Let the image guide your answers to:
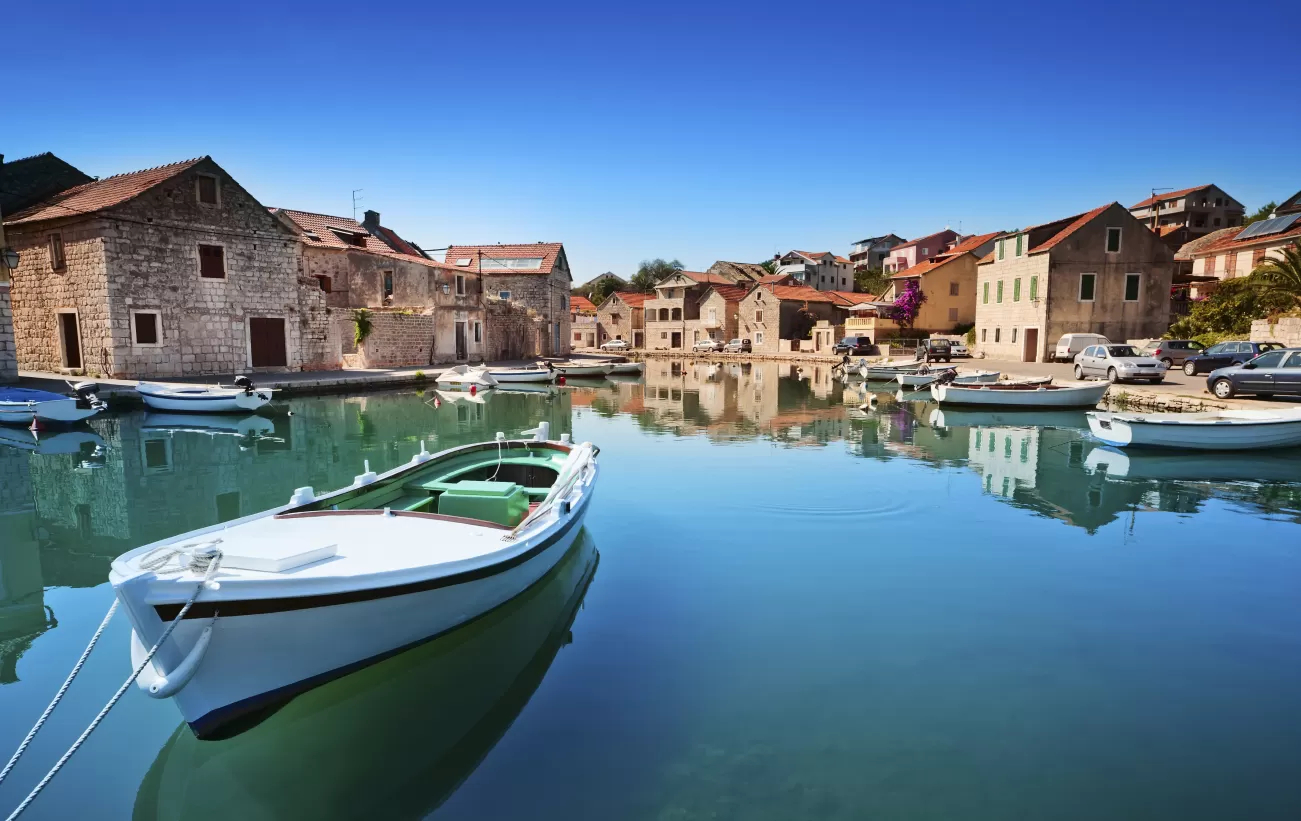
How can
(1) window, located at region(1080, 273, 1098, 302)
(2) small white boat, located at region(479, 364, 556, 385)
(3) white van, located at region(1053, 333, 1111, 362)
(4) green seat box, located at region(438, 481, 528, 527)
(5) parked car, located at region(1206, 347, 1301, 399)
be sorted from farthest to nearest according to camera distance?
1. (1) window, located at region(1080, 273, 1098, 302)
2. (2) small white boat, located at region(479, 364, 556, 385)
3. (3) white van, located at region(1053, 333, 1111, 362)
4. (5) parked car, located at region(1206, 347, 1301, 399)
5. (4) green seat box, located at region(438, 481, 528, 527)

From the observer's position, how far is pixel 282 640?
4.23m

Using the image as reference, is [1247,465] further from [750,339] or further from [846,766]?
[750,339]

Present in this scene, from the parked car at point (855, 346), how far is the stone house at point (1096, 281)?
11.5m

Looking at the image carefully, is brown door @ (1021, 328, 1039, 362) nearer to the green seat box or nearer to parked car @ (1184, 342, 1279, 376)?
parked car @ (1184, 342, 1279, 376)

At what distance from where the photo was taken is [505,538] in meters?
5.85

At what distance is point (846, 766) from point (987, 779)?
82 centimetres

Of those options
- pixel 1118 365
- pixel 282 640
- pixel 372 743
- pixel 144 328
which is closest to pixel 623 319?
pixel 144 328

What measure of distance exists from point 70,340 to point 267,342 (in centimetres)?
596

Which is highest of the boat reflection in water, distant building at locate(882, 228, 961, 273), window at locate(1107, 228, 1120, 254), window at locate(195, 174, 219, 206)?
distant building at locate(882, 228, 961, 273)

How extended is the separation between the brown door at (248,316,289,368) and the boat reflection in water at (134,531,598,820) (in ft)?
82.9

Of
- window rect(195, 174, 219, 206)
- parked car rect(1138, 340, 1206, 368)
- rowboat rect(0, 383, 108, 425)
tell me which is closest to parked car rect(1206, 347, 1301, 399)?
parked car rect(1138, 340, 1206, 368)

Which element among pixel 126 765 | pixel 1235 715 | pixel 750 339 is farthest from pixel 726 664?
pixel 750 339

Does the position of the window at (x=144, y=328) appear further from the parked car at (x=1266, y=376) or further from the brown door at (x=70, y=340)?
the parked car at (x=1266, y=376)

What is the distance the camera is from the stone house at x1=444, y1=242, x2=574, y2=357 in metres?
43.1
